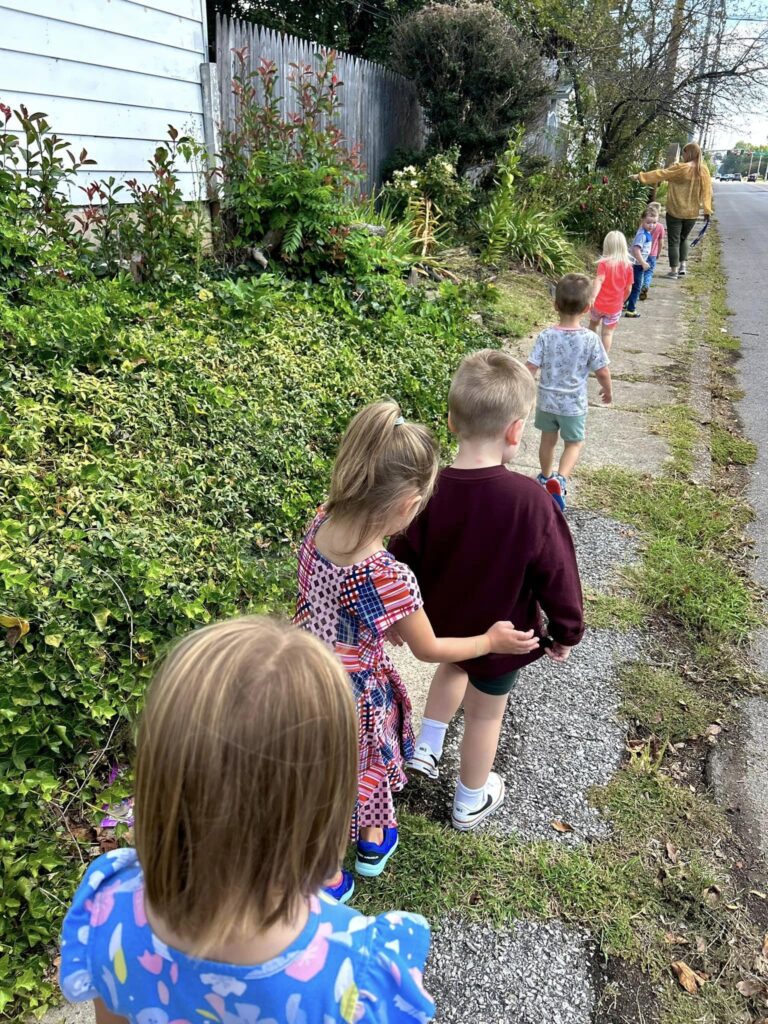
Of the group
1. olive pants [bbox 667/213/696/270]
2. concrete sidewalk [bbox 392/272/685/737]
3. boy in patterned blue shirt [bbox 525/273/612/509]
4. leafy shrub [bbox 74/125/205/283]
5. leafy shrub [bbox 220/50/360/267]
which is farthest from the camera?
olive pants [bbox 667/213/696/270]

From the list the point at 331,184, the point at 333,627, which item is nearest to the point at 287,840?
the point at 333,627

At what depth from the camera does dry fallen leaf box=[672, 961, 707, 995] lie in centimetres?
197

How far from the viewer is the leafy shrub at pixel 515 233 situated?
9797 millimetres

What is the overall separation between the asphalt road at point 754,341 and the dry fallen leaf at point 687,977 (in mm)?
1621

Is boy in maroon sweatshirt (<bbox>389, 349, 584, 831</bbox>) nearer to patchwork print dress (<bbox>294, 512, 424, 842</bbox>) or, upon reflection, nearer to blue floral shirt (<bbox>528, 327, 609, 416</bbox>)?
patchwork print dress (<bbox>294, 512, 424, 842</bbox>)

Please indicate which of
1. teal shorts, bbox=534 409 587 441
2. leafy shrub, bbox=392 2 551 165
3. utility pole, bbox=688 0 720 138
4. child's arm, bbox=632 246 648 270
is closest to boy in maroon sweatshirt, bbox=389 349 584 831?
teal shorts, bbox=534 409 587 441

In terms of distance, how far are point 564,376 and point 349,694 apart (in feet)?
11.7

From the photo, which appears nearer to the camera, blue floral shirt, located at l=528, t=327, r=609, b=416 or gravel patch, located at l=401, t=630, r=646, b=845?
gravel patch, located at l=401, t=630, r=646, b=845

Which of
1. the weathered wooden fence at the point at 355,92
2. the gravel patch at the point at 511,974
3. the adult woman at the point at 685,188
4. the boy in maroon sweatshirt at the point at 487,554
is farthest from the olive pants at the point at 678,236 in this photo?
the gravel patch at the point at 511,974

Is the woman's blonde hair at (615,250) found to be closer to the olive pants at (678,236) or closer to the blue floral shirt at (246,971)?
the olive pants at (678,236)

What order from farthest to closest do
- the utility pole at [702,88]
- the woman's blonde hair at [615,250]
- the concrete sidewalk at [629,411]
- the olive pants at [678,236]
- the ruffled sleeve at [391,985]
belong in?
the utility pole at [702,88] < the olive pants at [678,236] < the woman's blonde hair at [615,250] < the concrete sidewalk at [629,411] < the ruffled sleeve at [391,985]

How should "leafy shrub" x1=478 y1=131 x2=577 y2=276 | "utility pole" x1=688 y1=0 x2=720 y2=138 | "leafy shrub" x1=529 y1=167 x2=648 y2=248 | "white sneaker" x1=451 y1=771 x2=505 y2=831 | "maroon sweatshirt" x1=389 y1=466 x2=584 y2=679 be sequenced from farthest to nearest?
"utility pole" x1=688 y1=0 x2=720 y2=138
"leafy shrub" x1=529 y1=167 x2=648 y2=248
"leafy shrub" x1=478 y1=131 x2=577 y2=276
"white sneaker" x1=451 y1=771 x2=505 y2=831
"maroon sweatshirt" x1=389 y1=466 x2=584 y2=679

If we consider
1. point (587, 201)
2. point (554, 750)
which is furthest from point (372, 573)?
point (587, 201)

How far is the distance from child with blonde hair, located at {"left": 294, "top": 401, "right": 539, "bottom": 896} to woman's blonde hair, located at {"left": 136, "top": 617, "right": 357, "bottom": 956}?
0.89 metres
